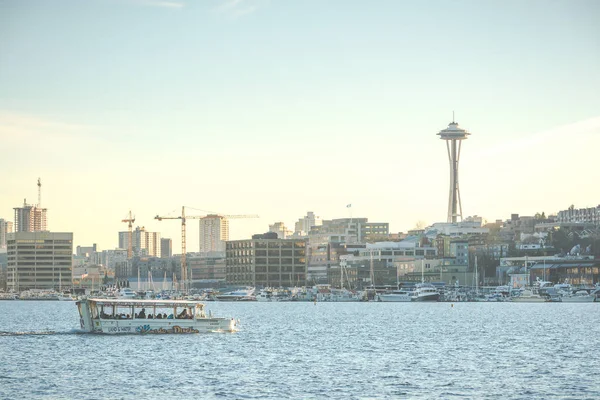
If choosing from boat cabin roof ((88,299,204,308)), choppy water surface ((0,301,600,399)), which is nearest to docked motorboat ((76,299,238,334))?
boat cabin roof ((88,299,204,308))

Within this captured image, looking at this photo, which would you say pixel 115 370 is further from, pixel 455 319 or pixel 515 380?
pixel 455 319

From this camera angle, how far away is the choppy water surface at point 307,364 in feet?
242

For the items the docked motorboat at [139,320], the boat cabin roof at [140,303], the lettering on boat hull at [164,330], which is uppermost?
the boat cabin roof at [140,303]

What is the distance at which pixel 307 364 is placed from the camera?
90.6m

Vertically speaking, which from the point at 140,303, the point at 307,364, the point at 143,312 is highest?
the point at 140,303

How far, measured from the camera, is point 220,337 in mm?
115938

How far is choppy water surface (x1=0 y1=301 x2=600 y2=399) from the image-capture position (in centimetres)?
7369

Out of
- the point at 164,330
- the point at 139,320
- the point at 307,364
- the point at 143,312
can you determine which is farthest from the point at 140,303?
the point at 307,364

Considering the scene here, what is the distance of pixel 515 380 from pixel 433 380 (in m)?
5.55

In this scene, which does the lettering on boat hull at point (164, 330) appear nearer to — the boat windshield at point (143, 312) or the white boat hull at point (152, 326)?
the white boat hull at point (152, 326)

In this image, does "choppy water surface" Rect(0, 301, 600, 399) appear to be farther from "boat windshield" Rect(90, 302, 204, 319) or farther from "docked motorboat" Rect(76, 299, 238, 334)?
"boat windshield" Rect(90, 302, 204, 319)

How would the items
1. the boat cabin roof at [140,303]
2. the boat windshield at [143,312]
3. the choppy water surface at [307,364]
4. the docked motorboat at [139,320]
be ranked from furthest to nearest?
the boat windshield at [143,312]
the docked motorboat at [139,320]
the boat cabin roof at [140,303]
the choppy water surface at [307,364]

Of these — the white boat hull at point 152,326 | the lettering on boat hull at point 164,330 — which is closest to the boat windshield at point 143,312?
the white boat hull at point 152,326

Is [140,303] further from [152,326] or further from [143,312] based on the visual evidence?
[152,326]
